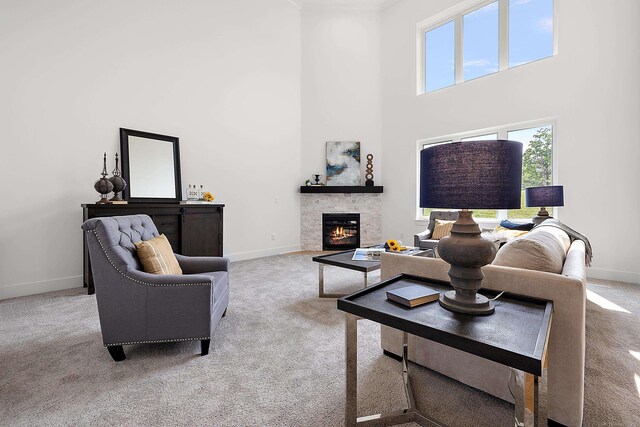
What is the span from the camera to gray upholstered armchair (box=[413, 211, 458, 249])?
166 inches

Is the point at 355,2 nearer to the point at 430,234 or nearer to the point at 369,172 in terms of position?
the point at 369,172

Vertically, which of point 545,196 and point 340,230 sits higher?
point 545,196

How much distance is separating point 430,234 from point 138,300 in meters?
3.94

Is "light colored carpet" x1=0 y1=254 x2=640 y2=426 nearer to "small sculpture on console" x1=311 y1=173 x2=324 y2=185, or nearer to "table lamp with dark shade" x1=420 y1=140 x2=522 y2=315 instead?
"table lamp with dark shade" x1=420 y1=140 x2=522 y2=315

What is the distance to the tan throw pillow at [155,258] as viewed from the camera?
1.93m

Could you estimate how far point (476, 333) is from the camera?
973mm

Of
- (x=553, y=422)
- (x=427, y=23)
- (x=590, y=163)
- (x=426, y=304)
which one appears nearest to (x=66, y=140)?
(x=426, y=304)

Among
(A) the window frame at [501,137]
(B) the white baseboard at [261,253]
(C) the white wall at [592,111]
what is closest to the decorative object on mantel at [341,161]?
(A) the window frame at [501,137]

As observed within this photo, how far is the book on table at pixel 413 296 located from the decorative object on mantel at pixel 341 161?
494 cm

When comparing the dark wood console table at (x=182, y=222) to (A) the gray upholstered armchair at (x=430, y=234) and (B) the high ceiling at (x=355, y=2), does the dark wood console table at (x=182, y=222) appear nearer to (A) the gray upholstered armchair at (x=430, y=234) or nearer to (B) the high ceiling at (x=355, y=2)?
(A) the gray upholstered armchair at (x=430, y=234)

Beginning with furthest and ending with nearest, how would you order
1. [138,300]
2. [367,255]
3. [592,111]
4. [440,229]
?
[440,229], [592,111], [367,255], [138,300]

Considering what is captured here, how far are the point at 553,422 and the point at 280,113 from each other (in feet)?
18.3

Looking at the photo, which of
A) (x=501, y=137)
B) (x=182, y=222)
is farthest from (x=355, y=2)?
(x=182, y=222)

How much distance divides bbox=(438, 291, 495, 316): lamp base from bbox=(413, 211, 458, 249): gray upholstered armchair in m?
3.08
